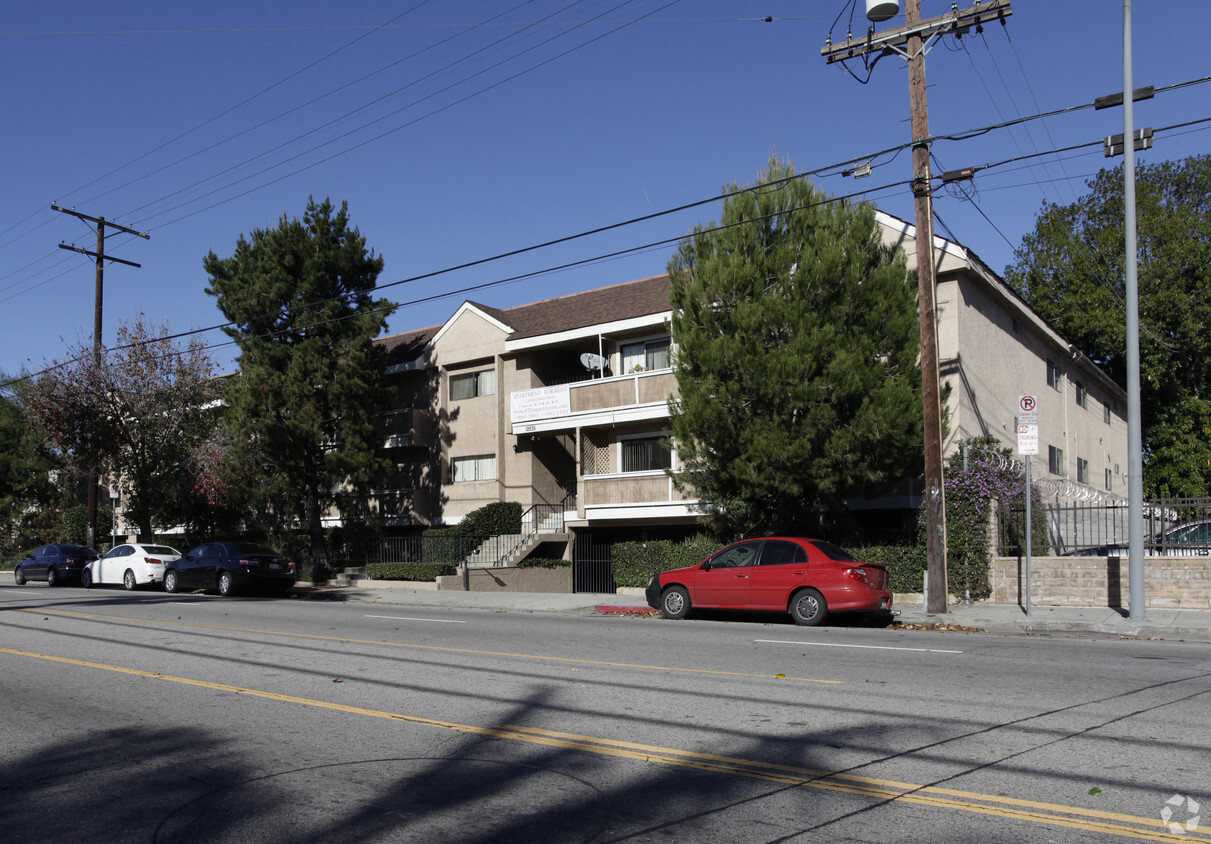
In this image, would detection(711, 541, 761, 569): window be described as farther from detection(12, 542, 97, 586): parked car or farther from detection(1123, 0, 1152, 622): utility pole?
detection(12, 542, 97, 586): parked car

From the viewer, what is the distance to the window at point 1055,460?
88.6 feet

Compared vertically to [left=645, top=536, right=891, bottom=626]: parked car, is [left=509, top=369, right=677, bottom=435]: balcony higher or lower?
higher

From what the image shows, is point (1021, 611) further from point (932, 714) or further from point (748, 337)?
point (932, 714)

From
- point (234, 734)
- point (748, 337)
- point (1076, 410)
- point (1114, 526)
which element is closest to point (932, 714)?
point (234, 734)

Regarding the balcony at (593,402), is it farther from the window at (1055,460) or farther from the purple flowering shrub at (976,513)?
the window at (1055,460)

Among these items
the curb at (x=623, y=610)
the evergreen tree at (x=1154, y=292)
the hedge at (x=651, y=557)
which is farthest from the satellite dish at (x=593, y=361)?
the evergreen tree at (x=1154, y=292)

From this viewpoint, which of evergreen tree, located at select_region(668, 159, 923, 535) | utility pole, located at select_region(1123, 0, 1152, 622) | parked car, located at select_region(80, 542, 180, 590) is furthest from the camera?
parked car, located at select_region(80, 542, 180, 590)

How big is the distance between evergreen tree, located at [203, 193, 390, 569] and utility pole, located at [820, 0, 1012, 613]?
54.8ft

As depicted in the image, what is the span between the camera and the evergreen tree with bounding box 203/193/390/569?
2797cm

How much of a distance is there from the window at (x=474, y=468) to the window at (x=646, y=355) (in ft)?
19.3

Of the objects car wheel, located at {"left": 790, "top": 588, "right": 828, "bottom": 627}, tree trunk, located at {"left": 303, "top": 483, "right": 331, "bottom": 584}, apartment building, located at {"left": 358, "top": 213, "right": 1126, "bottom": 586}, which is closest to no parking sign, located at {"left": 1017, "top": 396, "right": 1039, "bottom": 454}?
car wheel, located at {"left": 790, "top": 588, "right": 828, "bottom": 627}

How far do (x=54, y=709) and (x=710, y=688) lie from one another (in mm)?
5854

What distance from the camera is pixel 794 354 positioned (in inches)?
713

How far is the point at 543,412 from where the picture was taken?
89.2 feet
